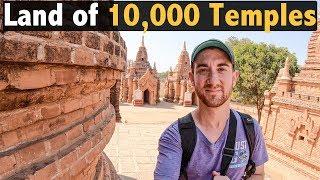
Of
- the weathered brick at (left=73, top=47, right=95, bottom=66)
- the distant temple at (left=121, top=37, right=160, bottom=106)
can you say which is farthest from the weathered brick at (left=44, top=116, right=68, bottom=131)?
the distant temple at (left=121, top=37, right=160, bottom=106)

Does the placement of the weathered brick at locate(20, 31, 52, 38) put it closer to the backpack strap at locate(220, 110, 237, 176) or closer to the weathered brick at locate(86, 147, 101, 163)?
the weathered brick at locate(86, 147, 101, 163)

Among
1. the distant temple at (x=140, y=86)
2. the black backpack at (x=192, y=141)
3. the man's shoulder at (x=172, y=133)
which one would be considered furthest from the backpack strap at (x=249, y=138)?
the distant temple at (x=140, y=86)

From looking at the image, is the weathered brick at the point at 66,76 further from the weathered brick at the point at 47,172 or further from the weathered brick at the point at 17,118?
the weathered brick at the point at 47,172

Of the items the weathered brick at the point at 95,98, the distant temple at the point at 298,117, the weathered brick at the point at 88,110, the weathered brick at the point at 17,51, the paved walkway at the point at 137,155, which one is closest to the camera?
the weathered brick at the point at 17,51

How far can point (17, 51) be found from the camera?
1280mm

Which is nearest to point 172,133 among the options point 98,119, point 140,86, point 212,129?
point 212,129

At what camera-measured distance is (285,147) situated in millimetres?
14234

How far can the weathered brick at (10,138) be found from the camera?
142 cm

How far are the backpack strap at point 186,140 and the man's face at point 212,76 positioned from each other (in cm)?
20

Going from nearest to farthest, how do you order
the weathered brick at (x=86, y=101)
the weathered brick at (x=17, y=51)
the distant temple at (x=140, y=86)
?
1. the weathered brick at (x=17, y=51)
2. the weathered brick at (x=86, y=101)
3. the distant temple at (x=140, y=86)

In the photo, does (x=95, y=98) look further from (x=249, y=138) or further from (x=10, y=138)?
(x=249, y=138)

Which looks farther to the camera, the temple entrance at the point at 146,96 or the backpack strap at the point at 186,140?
the temple entrance at the point at 146,96

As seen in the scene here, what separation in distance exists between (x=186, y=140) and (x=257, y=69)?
962 inches

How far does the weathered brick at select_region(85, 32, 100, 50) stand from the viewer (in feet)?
6.20
